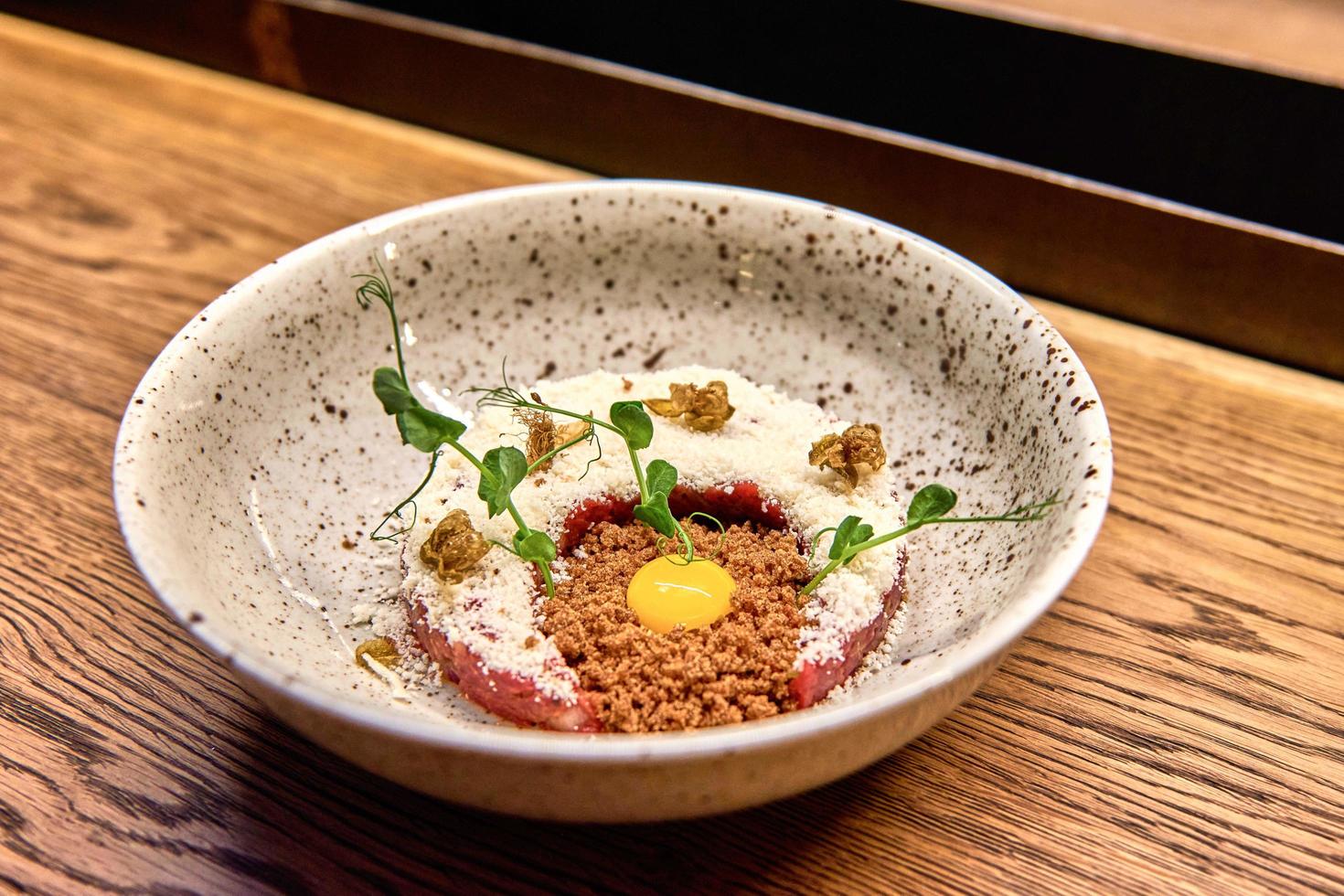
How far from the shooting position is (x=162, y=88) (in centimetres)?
306

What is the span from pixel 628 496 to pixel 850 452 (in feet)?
1.12

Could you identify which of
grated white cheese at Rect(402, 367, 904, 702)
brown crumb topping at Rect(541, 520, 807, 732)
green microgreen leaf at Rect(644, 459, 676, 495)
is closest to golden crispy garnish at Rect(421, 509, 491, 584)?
grated white cheese at Rect(402, 367, 904, 702)

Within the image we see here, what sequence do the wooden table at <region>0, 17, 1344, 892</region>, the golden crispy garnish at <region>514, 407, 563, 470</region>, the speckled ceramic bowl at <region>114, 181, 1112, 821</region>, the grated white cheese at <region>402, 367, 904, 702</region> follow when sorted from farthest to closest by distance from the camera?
the golden crispy garnish at <region>514, 407, 563, 470</region> → the grated white cheese at <region>402, 367, 904, 702</region> → the wooden table at <region>0, 17, 1344, 892</region> → the speckled ceramic bowl at <region>114, 181, 1112, 821</region>

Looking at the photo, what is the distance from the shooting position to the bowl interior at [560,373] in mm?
1240

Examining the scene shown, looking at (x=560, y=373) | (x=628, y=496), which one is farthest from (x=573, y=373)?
(x=628, y=496)

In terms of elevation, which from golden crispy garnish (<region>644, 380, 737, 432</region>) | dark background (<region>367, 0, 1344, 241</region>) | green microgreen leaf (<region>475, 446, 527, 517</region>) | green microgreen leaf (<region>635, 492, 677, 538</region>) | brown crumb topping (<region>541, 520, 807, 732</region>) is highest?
dark background (<region>367, 0, 1344, 241</region>)

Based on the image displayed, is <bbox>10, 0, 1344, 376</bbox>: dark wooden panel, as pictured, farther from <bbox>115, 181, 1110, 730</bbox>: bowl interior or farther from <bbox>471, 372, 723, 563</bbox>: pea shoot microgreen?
<bbox>471, 372, 723, 563</bbox>: pea shoot microgreen

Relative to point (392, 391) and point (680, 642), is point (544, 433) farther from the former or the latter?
point (680, 642)

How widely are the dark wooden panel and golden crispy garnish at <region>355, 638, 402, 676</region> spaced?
1577 millimetres

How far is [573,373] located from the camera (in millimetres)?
1872

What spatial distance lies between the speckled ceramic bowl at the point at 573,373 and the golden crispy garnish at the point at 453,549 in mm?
154

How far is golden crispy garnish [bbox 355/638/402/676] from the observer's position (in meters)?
1.33

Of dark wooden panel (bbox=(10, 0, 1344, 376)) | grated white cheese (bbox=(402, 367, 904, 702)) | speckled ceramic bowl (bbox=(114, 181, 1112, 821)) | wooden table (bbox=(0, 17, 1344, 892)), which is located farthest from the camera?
dark wooden panel (bbox=(10, 0, 1344, 376))

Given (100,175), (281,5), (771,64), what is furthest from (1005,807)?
(281,5)
